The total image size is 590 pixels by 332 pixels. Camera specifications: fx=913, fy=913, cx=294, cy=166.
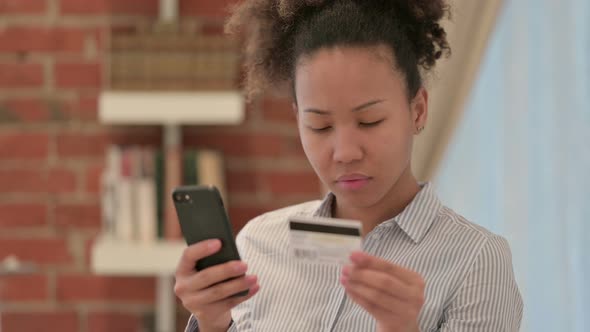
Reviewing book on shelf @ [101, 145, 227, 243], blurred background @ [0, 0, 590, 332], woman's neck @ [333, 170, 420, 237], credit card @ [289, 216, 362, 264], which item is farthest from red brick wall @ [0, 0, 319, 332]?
credit card @ [289, 216, 362, 264]

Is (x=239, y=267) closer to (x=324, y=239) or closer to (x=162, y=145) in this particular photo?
(x=324, y=239)

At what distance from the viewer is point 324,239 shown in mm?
940

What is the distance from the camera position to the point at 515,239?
1578 mm

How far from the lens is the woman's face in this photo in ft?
3.50

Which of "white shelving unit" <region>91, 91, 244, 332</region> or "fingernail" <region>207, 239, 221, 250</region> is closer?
"fingernail" <region>207, 239, 221, 250</region>

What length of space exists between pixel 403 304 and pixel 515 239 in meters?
0.72

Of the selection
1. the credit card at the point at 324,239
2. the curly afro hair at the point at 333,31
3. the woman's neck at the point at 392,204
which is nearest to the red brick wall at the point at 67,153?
the curly afro hair at the point at 333,31

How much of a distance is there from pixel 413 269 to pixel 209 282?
0.24 m

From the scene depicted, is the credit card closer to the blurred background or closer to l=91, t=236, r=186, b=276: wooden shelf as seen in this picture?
the blurred background

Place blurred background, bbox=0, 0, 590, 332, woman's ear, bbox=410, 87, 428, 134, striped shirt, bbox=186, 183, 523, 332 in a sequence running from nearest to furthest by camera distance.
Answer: striped shirt, bbox=186, 183, 523, 332
woman's ear, bbox=410, 87, 428, 134
blurred background, bbox=0, 0, 590, 332

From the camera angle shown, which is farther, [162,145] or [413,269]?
[162,145]

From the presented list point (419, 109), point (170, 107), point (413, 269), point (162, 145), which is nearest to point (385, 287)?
point (413, 269)

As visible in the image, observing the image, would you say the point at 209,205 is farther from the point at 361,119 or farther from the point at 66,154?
the point at 66,154

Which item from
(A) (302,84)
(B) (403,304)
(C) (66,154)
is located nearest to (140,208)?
(C) (66,154)
